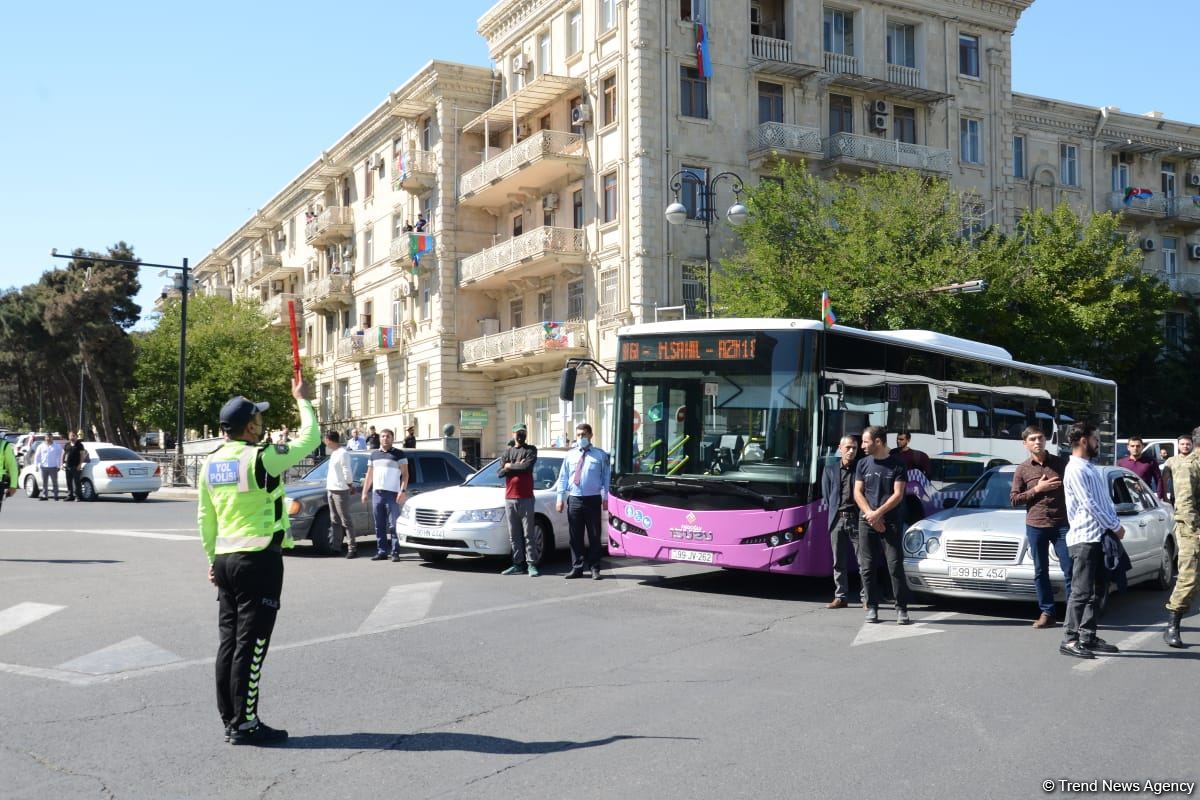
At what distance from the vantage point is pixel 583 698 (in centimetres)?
718

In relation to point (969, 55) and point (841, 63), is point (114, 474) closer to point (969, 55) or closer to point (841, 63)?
point (841, 63)

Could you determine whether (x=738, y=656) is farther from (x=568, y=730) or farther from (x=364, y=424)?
(x=364, y=424)

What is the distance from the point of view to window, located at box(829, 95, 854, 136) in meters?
38.3

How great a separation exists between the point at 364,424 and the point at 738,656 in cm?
4485

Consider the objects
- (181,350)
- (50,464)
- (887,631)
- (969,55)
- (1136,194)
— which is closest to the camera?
(887,631)

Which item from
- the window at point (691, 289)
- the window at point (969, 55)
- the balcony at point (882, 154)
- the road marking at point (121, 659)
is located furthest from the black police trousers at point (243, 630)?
the window at point (969, 55)

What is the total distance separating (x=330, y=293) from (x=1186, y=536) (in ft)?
162

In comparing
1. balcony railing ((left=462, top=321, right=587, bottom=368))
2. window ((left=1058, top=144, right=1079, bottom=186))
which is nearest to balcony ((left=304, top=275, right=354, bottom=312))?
balcony railing ((left=462, top=321, right=587, bottom=368))

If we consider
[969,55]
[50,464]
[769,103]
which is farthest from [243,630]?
[969,55]

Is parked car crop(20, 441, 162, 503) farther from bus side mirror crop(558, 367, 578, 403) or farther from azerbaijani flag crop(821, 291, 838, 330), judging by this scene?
bus side mirror crop(558, 367, 578, 403)

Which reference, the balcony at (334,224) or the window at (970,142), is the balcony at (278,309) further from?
the window at (970,142)

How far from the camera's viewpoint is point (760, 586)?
13305 mm

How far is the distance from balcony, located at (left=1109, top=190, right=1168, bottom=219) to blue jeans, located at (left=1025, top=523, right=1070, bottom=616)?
4013 centimetres

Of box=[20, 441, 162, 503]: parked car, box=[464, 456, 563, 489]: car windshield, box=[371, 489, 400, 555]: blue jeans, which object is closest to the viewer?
box=[371, 489, 400, 555]: blue jeans
